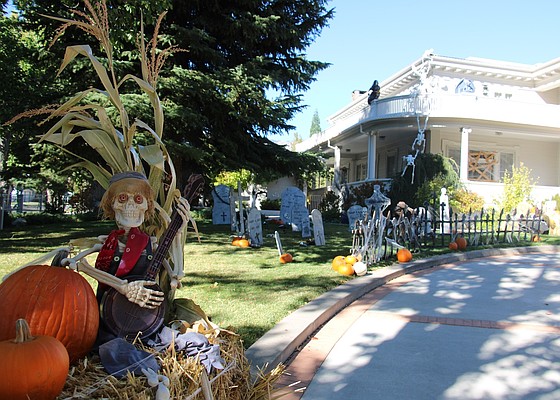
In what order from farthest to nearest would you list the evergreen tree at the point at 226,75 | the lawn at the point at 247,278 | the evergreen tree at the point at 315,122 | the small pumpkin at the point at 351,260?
the evergreen tree at the point at 315,122 < the evergreen tree at the point at 226,75 < the small pumpkin at the point at 351,260 < the lawn at the point at 247,278

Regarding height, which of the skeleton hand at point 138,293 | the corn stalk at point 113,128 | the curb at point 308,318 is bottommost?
the curb at point 308,318

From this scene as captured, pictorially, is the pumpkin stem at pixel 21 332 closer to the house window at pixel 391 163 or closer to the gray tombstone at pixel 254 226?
the gray tombstone at pixel 254 226

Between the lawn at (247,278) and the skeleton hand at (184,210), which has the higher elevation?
the skeleton hand at (184,210)

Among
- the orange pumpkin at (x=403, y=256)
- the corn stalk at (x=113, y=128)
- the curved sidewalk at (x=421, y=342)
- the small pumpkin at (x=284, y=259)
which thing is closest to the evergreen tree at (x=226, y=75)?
the small pumpkin at (x=284, y=259)

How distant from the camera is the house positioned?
20328 millimetres

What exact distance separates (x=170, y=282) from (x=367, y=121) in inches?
797

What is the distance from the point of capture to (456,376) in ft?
11.4

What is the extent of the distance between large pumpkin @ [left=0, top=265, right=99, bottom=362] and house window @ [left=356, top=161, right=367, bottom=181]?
29.6 m

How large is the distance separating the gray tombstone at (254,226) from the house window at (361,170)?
841 inches

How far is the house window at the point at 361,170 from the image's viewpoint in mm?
31109

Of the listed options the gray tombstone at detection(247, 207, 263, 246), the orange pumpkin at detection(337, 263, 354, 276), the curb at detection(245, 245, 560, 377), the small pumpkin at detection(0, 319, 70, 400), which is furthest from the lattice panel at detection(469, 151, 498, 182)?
the small pumpkin at detection(0, 319, 70, 400)

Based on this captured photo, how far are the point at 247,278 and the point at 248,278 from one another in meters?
0.02

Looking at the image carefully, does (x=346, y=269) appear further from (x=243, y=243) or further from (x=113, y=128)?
(x=113, y=128)

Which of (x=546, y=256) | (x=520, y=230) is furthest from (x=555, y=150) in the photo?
(x=546, y=256)
